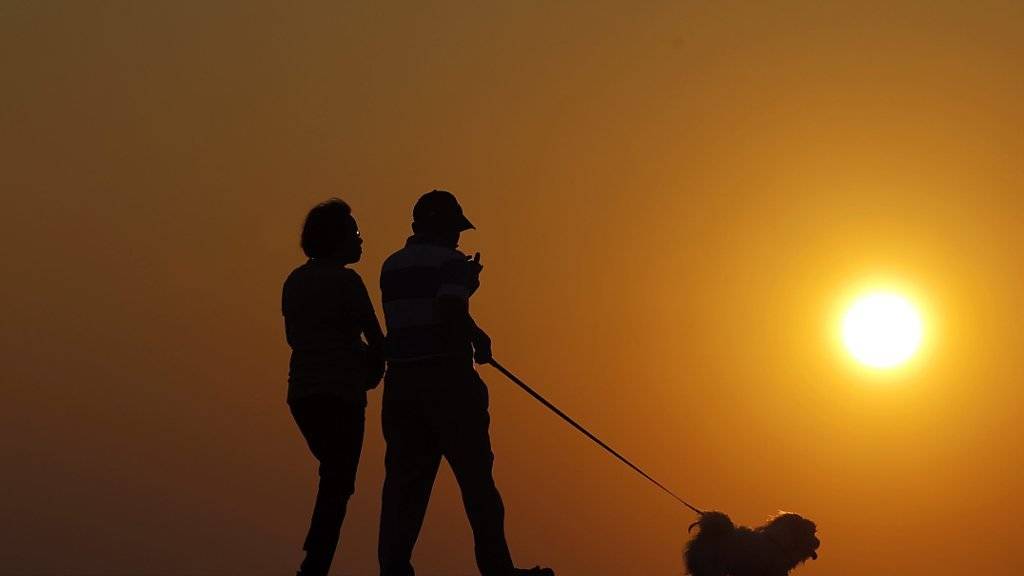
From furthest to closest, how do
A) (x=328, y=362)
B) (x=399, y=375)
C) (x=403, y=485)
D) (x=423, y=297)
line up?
(x=403, y=485), (x=399, y=375), (x=423, y=297), (x=328, y=362)

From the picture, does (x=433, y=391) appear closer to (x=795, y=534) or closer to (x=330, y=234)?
(x=330, y=234)

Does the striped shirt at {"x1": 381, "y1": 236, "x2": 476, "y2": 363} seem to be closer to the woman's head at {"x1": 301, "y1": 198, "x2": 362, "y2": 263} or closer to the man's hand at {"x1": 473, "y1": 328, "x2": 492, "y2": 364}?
the man's hand at {"x1": 473, "y1": 328, "x2": 492, "y2": 364}

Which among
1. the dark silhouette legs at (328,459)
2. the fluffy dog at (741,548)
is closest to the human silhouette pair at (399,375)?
the dark silhouette legs at (328,459)

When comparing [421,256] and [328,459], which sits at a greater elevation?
[421,256]

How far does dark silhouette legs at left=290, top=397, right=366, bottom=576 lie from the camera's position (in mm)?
8469

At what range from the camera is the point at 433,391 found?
899 centimetres

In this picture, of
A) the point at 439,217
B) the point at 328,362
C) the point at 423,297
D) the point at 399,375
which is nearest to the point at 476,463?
the point at 399,375

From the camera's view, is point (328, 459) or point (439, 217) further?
point (439, 217)

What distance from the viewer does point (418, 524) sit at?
9469mm

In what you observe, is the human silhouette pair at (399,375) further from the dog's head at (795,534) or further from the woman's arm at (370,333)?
the dog's head at (795,534)

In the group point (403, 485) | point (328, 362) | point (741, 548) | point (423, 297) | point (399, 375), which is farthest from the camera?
point (741, 548)

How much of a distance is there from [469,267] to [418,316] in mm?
514

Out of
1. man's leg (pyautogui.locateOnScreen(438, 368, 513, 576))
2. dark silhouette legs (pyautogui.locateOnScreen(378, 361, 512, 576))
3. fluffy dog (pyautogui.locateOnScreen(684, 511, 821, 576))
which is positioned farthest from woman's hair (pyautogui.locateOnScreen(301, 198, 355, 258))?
fluffy dog (pyautogui.locateOnScreen(684, 511, 821, 576))

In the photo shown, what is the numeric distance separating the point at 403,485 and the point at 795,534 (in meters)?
6.22
